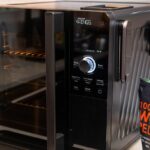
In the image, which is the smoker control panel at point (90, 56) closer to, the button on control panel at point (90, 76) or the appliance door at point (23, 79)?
the button on control panel at point (90, 76)

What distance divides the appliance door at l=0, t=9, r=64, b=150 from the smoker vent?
0.23m

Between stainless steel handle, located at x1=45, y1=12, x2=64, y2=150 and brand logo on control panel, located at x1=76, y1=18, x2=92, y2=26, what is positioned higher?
brand logo on control panel, located at x1=76, y1=18, x2=92, y2=26

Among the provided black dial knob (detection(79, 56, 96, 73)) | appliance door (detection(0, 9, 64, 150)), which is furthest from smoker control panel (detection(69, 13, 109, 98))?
appliance door (detection(0, 9, 64, 150))

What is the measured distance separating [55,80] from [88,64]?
10 cm

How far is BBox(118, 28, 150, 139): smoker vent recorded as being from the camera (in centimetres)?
89

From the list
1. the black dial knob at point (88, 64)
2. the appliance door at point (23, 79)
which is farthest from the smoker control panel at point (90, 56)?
the appliance door at point (23, 79)

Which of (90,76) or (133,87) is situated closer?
(90,76)

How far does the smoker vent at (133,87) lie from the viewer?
2.92 feet

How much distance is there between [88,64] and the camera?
31.4 inches

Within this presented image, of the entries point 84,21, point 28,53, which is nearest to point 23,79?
point 28,53

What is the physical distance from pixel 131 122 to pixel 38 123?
0.90 feet

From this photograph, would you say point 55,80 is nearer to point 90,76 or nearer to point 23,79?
point 90,76

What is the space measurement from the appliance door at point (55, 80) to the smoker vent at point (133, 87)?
0.52 feet

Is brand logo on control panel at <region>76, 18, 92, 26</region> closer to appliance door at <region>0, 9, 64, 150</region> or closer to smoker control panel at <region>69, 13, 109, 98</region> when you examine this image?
smoker control panel at <region>69, 13, 109, 98</region>
